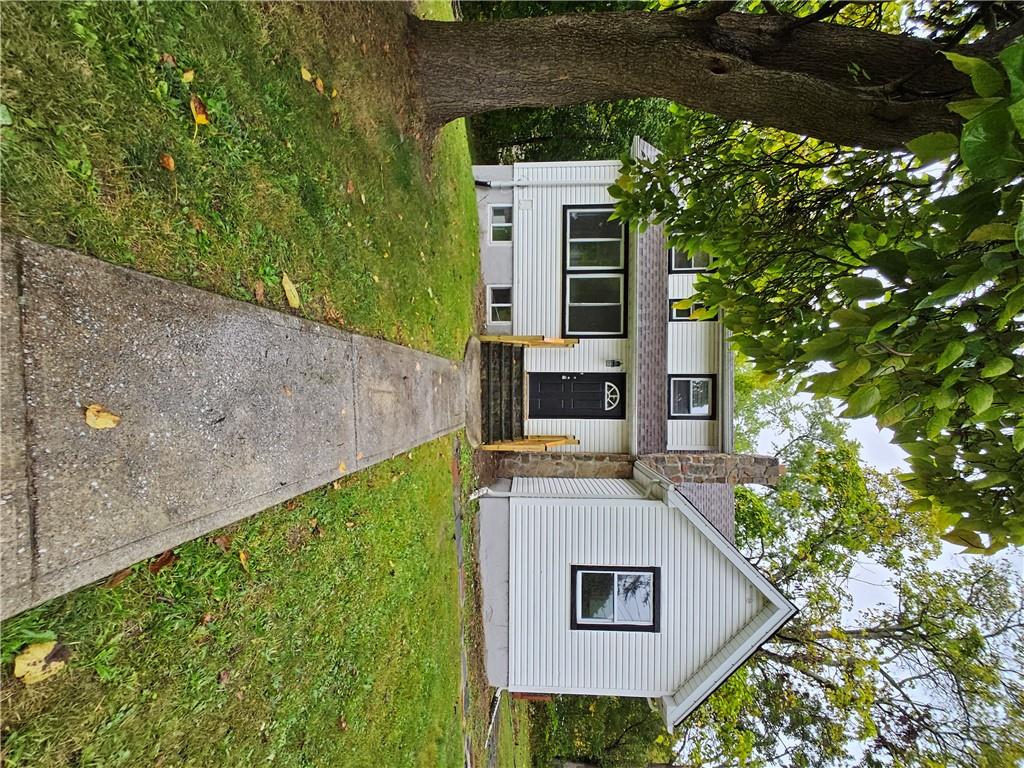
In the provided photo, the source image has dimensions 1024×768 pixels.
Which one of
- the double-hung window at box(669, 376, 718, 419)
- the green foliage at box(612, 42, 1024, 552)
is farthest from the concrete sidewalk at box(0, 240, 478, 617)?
the double-hung window at box(669, 376, 718, 419)

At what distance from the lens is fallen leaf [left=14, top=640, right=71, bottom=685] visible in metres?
1.83

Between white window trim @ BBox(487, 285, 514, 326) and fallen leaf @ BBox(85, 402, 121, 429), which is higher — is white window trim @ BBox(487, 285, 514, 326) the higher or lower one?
the higher one

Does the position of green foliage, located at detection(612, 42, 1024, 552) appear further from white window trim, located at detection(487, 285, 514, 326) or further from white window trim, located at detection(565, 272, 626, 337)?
white window trim, located at detection(487, 285, 514, 326)

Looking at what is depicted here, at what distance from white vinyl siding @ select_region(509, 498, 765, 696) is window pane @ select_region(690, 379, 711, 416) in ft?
8.73

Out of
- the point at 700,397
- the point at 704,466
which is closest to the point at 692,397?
the point at 700,397

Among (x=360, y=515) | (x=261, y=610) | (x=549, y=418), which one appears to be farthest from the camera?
(x=549, y=418)

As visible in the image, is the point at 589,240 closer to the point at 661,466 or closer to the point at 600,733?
the point at 661,466

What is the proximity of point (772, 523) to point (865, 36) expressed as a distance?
44.9ft

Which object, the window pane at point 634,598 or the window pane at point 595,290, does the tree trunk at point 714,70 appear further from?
the window pane at point 634,598

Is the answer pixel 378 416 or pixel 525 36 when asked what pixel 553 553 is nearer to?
pixel 378 416

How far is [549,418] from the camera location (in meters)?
11.0

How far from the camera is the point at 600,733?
16.0 m

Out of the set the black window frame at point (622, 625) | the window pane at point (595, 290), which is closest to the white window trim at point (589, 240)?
the window pane at point (595, 290)

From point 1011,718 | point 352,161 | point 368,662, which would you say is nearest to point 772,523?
point 1011,718
